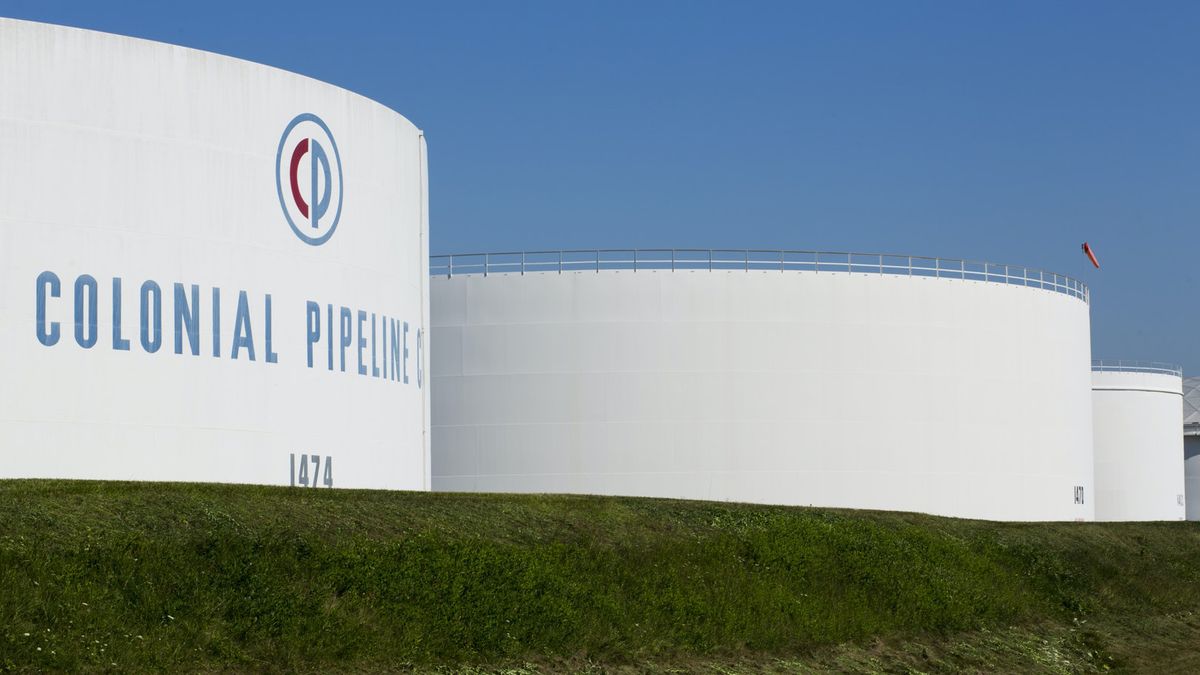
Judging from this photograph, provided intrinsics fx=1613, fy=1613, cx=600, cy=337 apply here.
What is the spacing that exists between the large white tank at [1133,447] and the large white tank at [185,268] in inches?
1418

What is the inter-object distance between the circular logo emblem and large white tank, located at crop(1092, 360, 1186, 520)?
3749 cm

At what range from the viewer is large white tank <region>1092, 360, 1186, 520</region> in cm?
5838

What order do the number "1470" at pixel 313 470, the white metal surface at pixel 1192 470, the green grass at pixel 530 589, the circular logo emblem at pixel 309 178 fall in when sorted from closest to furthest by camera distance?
the green grass at pixel 530 589 < the number "1470" at pixel 313 470 < the circular logo emblem at pixel 309 178 < the white metal surface at pixel 1192 470

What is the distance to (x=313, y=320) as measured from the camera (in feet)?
91.9

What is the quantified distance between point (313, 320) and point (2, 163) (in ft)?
19.7

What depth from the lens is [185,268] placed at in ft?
84.4

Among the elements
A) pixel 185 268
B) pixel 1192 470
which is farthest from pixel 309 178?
pixel 1192 470

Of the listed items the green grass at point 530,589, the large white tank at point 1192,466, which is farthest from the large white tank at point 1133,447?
the green grass at point 530,589

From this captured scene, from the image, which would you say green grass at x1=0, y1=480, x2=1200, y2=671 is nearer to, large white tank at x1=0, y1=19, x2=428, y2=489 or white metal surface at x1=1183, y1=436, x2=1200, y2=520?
large white tank at x1=0, y1=19, x2=428, y2=489

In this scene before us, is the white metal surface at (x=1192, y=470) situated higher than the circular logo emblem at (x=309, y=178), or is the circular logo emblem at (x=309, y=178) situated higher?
the circular logo emblem at (x=309, y=178)

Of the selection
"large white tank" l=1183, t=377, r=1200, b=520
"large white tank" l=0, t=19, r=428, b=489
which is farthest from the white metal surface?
"large white tank" l=0, t=19, r=428, b=489

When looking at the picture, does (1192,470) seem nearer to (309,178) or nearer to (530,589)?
(309,178)

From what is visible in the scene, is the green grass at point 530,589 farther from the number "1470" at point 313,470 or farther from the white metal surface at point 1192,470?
the white metal surface at point 1192,470

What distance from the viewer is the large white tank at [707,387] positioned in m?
41.2
